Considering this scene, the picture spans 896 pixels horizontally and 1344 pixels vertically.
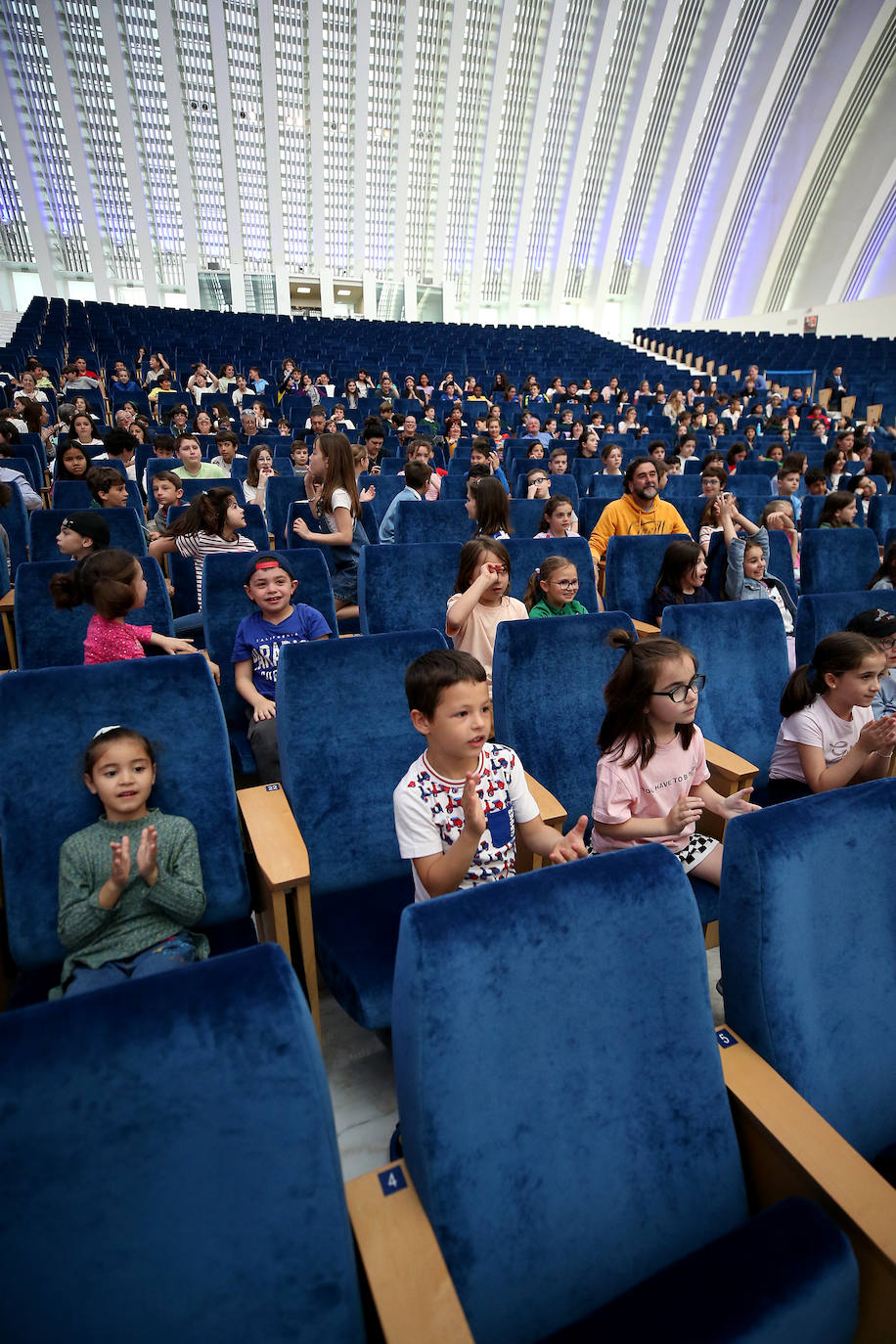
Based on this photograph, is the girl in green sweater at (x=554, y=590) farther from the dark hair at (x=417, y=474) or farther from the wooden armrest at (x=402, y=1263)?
the dark hair at (x=417, y=474)

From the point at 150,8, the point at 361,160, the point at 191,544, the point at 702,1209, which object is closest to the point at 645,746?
the point at 702,1209

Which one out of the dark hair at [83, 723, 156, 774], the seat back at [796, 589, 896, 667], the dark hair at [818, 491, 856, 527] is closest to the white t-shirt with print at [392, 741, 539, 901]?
the dark hair at [83, 723, 156, 774]

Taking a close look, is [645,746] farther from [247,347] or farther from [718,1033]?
[247,347]

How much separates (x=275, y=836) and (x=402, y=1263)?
2.74ft

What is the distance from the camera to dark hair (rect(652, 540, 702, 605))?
2762mm

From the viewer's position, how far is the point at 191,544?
123 inches

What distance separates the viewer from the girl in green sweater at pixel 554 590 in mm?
2346

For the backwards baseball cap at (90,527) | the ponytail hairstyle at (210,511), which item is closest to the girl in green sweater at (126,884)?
the backwards baseball cap at (90,527)

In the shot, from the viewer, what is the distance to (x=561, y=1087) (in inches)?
32.2

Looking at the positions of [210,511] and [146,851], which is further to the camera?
[210,511]

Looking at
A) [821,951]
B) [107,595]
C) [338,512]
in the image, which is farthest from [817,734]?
[338,512]

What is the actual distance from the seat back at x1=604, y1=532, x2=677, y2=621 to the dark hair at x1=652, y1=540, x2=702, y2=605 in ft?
0.64

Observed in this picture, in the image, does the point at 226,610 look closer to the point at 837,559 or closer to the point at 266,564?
the point at 266,564

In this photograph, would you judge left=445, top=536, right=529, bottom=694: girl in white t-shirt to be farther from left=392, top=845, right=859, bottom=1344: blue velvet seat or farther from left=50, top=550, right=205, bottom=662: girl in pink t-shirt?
left=392, top=845, right=859, bottom=1344: blue velvet seat
